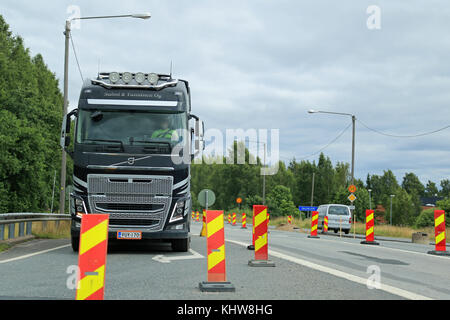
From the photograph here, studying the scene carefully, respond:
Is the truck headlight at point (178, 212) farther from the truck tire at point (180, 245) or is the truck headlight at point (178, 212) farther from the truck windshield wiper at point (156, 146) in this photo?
the truck windshield wiper at point (156, 146)

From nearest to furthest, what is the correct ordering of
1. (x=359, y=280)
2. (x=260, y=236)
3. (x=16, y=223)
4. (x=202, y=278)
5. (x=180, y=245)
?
(x=202, y=278)
(x=359, y=280)
(x=260, y=236)
(x=180, y=245)
(x=16, y=223)

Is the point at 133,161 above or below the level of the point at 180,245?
above

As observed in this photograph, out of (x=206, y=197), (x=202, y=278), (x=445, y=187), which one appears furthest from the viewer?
(x=445, y=187)

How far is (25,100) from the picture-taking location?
33844mm

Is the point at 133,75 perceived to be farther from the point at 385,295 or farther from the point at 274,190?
the point at 274,190

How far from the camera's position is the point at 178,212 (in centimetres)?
1127

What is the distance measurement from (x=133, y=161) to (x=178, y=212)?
1403 millimetres

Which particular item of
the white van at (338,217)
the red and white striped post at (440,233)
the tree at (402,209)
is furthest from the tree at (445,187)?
the red and white striped post at (440,233)

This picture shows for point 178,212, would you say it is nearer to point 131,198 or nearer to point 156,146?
point 131,198

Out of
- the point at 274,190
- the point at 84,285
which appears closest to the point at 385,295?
the point at 84,285

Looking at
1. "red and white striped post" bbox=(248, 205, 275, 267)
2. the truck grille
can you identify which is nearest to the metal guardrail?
the truck grille

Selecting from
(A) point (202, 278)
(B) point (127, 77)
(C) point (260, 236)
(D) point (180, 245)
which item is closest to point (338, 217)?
(D) point (180, 245)

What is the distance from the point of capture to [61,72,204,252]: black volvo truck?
11.0m

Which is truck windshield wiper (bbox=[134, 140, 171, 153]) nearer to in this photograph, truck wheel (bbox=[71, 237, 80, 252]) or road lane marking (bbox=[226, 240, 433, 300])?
truck wheel (bbox=[71, 237, 80, 252])
